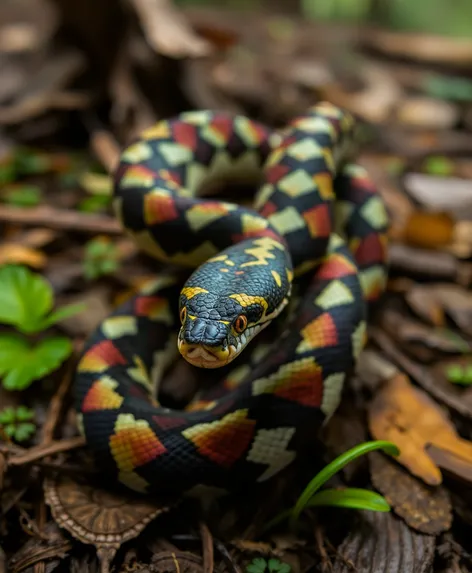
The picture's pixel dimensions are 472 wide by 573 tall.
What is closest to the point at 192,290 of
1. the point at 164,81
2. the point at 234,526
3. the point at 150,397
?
the point at 150,397

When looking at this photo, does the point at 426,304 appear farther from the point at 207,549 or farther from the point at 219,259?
the point at 207,549

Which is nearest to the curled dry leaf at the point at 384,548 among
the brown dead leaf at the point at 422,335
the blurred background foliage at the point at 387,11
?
the brown dead leaf at the point at 422,335

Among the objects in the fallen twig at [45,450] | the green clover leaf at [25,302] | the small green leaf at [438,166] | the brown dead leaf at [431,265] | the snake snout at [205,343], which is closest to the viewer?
the snake snout at [205,343]

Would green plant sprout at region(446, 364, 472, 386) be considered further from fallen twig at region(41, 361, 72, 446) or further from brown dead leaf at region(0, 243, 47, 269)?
brown dead leaf at region(0, 243, 47, 269)

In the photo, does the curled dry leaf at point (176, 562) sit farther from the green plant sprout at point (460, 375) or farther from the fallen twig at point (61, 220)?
the fallen twig at point (61, 220)

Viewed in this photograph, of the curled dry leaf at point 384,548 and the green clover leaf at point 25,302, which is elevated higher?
the green clover leaf at point 25,302

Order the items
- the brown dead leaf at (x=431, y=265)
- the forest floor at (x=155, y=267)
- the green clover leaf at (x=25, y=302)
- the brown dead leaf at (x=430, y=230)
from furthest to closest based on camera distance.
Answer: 1. the brown dead leaf at (x=430, y=230)
2. the brown dead leaf at (x=431, y=265)
3. the green clover leaf at (x=25, y=302)
4. the forest floor at (x=155, y=267)

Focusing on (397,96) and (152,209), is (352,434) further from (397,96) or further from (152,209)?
(397,96)
